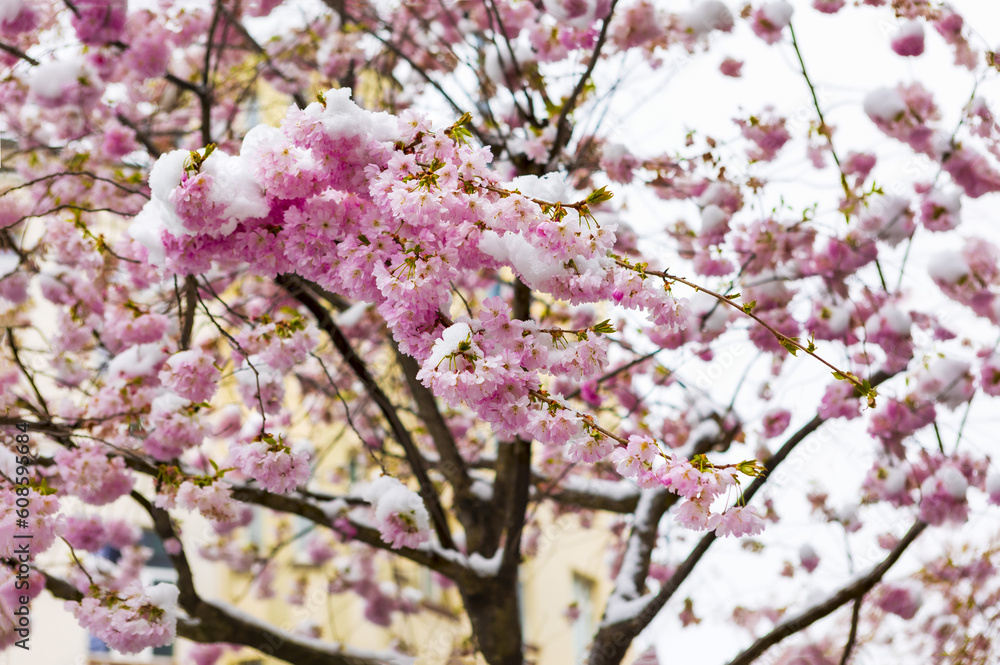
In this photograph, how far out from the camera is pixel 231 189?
202 cm

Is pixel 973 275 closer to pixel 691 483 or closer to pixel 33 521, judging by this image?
pixel 691 483

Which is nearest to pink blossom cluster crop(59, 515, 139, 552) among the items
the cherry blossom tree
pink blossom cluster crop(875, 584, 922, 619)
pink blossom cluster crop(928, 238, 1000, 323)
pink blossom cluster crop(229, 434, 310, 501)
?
the cherry blossom tree

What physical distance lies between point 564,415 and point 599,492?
3.14 metres

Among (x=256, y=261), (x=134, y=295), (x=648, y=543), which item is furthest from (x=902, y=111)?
(x=134, y=295)

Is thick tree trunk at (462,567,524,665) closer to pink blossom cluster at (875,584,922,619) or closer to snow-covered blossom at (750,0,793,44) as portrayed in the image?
pink blossom cluster at (875,584,922,619)

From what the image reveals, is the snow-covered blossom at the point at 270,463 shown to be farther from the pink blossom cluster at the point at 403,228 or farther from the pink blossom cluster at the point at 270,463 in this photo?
the pink blossom cluster at the point at 403,228

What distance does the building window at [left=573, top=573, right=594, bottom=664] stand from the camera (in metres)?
12.2

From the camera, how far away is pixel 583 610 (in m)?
12.0

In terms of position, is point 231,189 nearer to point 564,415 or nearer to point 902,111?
point 564,415

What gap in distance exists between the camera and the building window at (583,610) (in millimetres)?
12247

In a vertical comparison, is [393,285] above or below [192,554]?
below

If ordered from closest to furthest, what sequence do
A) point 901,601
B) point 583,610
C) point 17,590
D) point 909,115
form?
point 17,590
point 909,115
point 901,601
point 583,610

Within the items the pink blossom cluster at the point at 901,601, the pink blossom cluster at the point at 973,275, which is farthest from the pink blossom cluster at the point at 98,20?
the pink blossom cluster at the point at 901,601

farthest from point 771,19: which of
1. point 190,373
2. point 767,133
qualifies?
point 190,373
